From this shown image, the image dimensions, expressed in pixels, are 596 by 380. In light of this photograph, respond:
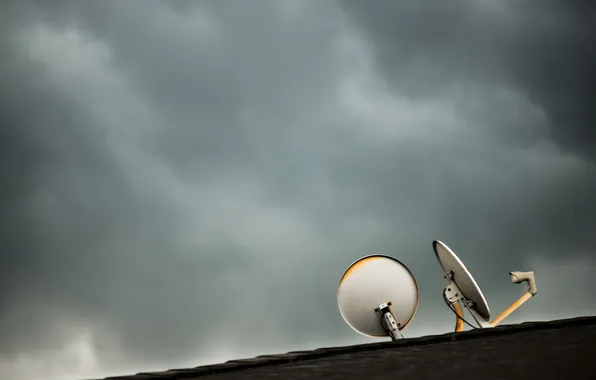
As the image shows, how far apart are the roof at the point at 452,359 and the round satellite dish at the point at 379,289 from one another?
10200 millimetres

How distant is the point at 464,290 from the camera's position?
17875 mm

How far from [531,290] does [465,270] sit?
286 cm

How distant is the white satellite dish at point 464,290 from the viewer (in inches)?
680

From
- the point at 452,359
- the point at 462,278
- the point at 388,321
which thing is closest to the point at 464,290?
the point at 462,278

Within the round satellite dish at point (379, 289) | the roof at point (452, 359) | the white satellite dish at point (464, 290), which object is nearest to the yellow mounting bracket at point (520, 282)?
the white satellite dish at point (464, 290)

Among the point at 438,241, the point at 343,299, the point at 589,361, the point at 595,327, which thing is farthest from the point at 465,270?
the point at 589,361

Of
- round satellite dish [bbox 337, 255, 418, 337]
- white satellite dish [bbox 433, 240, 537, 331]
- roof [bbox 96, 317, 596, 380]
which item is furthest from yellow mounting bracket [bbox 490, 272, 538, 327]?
roof [bbox 96, 317, 596, 380]

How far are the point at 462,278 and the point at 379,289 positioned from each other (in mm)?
2724

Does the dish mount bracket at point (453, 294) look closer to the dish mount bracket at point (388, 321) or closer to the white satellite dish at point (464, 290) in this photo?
the white satellite dish at point (464, 290)

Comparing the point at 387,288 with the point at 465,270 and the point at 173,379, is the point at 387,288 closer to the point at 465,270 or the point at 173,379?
the point at 465,270

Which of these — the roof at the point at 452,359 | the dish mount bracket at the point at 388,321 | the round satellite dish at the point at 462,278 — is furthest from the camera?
the dish mount bracket at the point at 388,321

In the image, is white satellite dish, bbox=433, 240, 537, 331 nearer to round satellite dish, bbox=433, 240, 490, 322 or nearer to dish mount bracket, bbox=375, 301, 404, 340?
round satellite dish, bbox=433, 240, 490, 322

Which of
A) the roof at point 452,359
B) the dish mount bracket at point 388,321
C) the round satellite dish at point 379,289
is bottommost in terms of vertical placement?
the roof at point 452,359

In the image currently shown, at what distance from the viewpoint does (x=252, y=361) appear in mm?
8258
